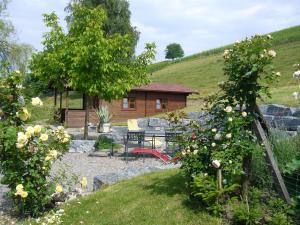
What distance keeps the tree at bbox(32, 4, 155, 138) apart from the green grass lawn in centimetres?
897

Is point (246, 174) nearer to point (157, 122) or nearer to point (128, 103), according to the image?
point (157, 122)

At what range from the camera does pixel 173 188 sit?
223 inches

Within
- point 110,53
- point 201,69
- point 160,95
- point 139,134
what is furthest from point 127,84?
point 201,69

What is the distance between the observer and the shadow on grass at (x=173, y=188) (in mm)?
4955

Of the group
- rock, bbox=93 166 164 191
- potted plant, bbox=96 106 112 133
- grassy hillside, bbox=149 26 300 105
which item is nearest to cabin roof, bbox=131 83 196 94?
potted plant, bbox=96 106 112 133

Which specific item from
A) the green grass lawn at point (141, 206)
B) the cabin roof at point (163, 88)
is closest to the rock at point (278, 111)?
the green grass lawn at point (141, 206)

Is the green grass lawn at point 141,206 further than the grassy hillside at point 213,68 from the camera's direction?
No

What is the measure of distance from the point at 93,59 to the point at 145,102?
13.8 m

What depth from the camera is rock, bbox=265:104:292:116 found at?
424 inches

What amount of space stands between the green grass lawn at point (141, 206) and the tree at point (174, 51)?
112866 millimetres

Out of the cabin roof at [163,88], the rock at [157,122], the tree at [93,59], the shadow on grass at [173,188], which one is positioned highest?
the tree at [93,59]

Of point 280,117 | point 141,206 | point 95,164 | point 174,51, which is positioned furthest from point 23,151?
point 174,51

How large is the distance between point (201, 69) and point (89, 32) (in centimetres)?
3923

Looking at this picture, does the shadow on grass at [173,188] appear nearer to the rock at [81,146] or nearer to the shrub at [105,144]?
the shrub at [105,144]
